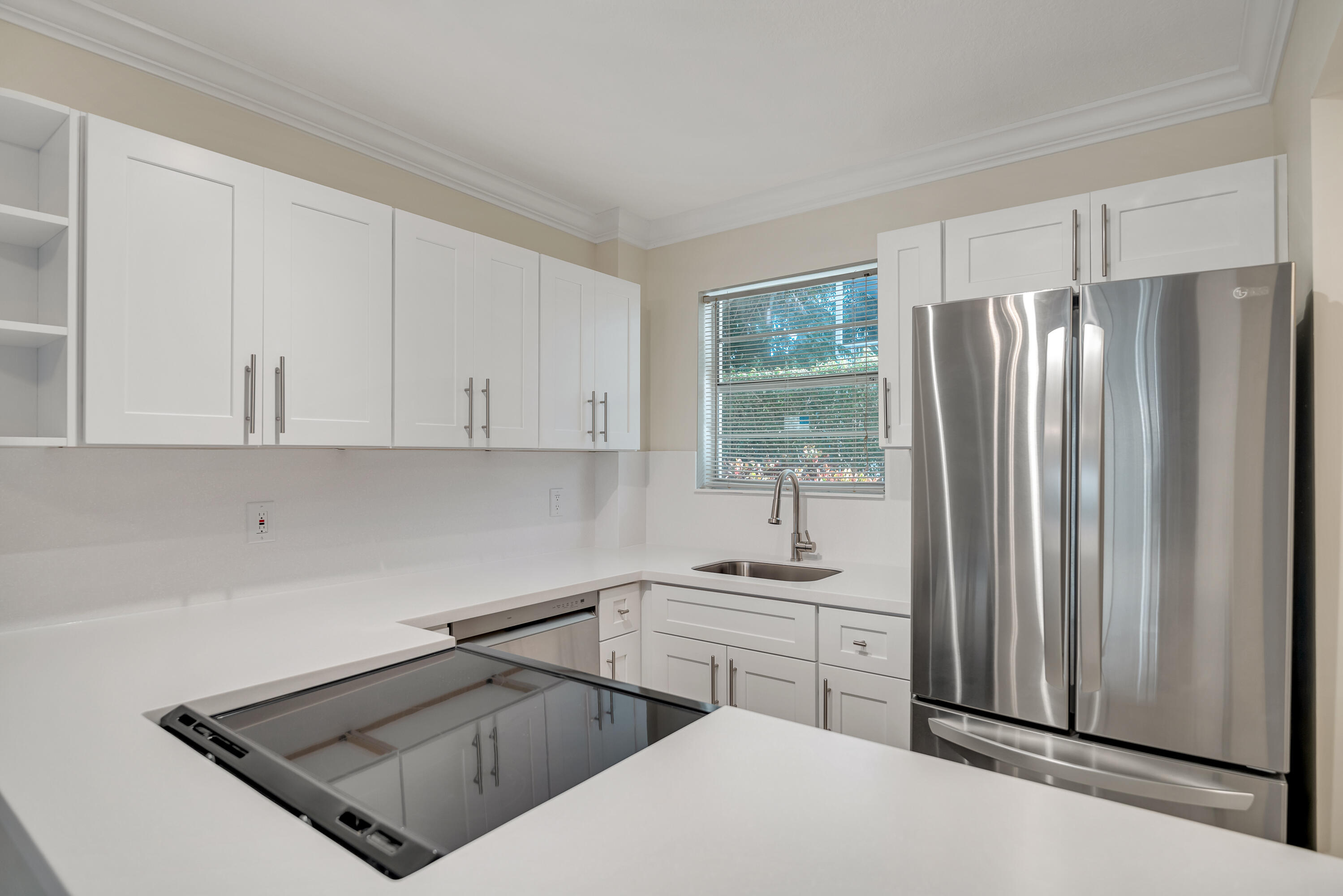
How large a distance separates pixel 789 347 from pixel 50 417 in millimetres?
2612

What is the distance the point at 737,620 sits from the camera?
2.50 m

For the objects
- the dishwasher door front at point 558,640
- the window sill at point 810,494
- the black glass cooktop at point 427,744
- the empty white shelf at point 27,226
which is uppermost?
the empty white shelf at point 27,226

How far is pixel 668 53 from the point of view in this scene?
6.95 feet

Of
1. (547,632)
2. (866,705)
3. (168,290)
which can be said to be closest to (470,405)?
(547,632)

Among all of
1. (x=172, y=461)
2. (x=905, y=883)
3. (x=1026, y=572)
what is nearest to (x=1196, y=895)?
(x=905, y=883)

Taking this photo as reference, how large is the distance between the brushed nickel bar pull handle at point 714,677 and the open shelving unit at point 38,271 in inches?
77.0

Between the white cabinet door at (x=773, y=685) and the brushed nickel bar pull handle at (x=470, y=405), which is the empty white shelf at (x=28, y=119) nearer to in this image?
the brushed nickel bar pull handle at (x=470, y=405)

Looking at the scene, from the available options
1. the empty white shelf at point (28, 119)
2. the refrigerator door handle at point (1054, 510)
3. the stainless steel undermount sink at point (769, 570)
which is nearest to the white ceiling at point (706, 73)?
the empty white shelf at point (28, 119)

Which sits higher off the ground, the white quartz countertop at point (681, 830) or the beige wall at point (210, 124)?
the beige wall at point (210, 124)

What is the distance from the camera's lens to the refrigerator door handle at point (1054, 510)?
5.39 feet

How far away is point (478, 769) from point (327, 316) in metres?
1.57

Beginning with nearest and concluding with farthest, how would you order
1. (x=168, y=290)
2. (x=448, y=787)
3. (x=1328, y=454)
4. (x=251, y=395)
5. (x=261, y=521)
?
(x=448, y=787), (x=1328, y=454), (x=168, y=290), (x=251, y=395), (x=261, y=521)

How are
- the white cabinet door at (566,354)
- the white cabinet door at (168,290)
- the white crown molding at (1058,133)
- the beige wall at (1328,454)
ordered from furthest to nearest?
the white cabinet door at (566,354), the white crown molding at (1058,133), the white cabinet door at (168,290), the beige wall at (1328,454)

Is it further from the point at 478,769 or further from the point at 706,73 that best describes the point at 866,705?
the point at 706,73
